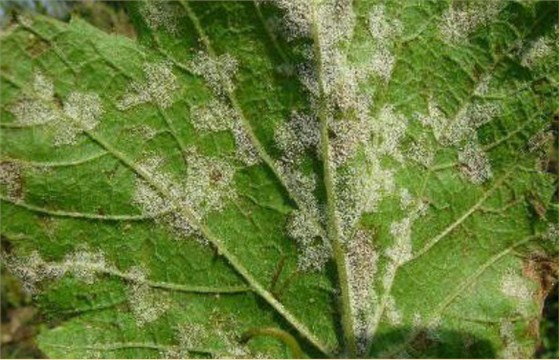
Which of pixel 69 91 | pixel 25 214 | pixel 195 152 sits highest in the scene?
pixel 69 91

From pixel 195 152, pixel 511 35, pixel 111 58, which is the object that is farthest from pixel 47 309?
pixel 511 35

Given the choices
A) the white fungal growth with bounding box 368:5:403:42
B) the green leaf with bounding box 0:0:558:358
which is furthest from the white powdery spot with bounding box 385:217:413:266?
the white fungal growth with bounding box 368:5:403:42

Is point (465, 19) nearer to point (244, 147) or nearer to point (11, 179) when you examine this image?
point (244, 147)

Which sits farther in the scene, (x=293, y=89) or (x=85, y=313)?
(x=85, y=313)

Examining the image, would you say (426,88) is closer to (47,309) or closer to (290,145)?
(290,145)

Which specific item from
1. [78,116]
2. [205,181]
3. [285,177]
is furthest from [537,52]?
[78,116]

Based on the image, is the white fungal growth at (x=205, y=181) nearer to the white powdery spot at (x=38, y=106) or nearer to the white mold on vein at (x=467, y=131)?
the white powdery spot at (x=38, y=106)
